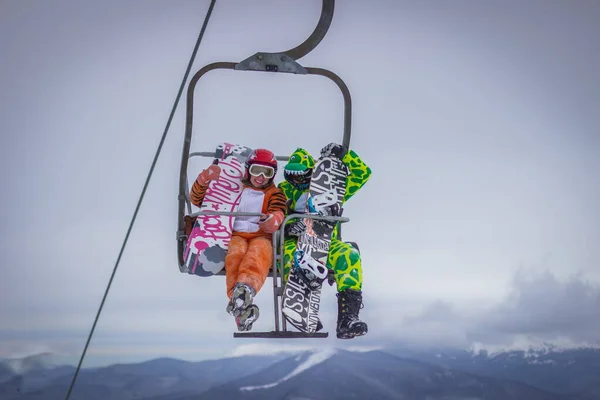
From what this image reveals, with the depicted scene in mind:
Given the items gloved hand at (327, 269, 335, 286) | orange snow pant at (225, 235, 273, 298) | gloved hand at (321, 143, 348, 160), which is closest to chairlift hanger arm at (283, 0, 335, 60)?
gloved hand at (321, 143, 348, 160)

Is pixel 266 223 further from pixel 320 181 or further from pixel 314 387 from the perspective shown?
pixel 314 387

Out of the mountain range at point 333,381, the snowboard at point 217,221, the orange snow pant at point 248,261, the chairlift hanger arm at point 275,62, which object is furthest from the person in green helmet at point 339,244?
the mountain range at point 333,381

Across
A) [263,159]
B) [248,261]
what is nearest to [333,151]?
[263,159]

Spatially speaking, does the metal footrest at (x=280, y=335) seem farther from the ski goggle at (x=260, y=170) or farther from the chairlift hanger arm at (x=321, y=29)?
the chairlift hanger arm at (x=321, y=29)

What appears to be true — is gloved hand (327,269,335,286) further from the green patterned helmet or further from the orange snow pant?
the green patterned helmet

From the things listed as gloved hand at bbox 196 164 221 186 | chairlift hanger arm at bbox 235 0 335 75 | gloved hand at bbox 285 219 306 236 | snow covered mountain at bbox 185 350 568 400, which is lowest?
snow covered mountain at bbox 185 350 568 400

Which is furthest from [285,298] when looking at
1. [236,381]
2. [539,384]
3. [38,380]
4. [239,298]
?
[539,384]

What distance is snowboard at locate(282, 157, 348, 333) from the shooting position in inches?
172

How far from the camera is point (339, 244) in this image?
15.1ft

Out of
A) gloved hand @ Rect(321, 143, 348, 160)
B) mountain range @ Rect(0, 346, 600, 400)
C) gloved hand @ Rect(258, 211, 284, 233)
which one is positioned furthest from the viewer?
mountain range @ Rect(0, 346, 600, 400)

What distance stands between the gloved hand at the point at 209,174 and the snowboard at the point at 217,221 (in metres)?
0.04

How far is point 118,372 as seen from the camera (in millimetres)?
42969

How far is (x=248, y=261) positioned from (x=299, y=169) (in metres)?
0.61

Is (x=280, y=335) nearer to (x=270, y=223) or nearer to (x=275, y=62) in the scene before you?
(x=270, y=223)
